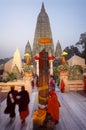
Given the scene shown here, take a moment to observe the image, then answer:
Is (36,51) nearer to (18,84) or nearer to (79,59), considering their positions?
(79,59)

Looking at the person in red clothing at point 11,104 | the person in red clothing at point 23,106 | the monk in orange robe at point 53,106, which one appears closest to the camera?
the monk in orange robe at point 53,106

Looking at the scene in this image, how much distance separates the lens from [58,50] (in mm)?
56344

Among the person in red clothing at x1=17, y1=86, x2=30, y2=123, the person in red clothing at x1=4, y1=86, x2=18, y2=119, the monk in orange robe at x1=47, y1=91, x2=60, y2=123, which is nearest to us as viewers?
the monk in orange robe at x1=47, y1=91, x2=60, y2=123

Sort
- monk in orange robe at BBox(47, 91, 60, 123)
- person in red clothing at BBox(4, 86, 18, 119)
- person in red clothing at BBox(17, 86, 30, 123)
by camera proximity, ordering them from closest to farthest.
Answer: monk in orange robe at BBox(47, 91, 60, 123), person in red clothing at BBox(17, 86, 30, 123), person in red clothing at BBox(4, 86, 18, 119)

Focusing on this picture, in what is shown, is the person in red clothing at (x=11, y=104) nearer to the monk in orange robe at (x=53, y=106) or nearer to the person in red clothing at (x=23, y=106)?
the person in red clothing at (x=23, y=106)

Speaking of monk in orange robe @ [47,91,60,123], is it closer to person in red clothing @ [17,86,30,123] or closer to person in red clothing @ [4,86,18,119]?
person in red clothing @ [17,86,30,123]

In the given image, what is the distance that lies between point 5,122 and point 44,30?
50162 millimetres

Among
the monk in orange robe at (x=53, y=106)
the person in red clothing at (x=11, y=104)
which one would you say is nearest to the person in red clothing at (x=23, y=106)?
the person in red clothing at (x=11, y=104)

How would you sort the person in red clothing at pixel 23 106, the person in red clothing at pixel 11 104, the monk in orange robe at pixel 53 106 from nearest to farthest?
the monk in orange robe at pixel 53 106 < the person in red clothing at pixel 23 106 < the person in red clothing at pixel 11 104

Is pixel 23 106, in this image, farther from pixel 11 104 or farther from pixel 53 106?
pixel 53 106

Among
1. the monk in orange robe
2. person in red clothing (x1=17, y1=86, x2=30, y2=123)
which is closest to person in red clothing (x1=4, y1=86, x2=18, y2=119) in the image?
person in red clothing (x1=17, y1=86, x2=30, y2=123)

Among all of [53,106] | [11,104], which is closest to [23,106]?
[11,104]

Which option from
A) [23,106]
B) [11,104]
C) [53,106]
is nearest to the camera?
[53,106]

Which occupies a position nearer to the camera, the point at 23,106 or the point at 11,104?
the point at 23,106
